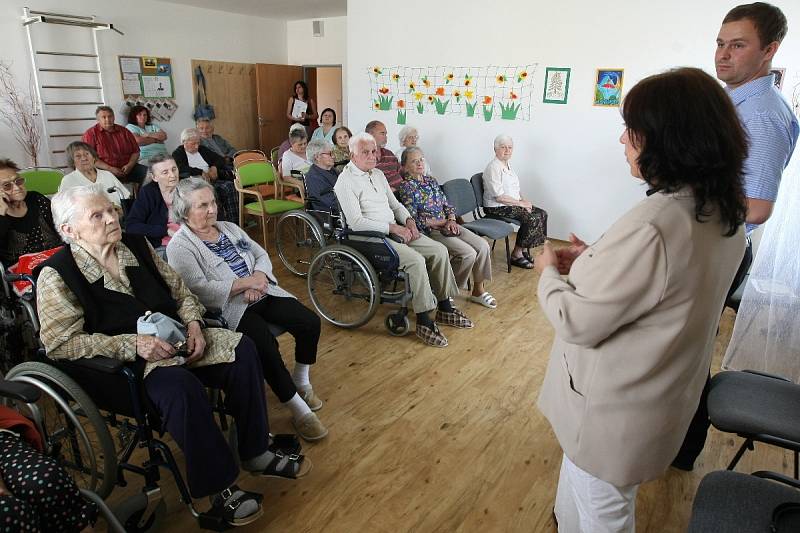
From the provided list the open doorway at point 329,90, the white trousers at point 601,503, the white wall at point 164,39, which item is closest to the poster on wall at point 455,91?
the white wall at point 164,39

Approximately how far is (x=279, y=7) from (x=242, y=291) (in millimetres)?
6042

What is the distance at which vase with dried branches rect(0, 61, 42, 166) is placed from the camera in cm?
523

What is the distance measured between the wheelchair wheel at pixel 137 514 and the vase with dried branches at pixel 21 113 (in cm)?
523

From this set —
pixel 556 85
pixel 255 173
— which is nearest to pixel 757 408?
pixel 556 85

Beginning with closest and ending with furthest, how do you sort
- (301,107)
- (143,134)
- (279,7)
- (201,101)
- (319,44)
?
1. (143,134)
2. (279,7)
3. (201,101)
4. (301,107)
5. (319,44)

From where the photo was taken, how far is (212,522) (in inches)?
62.4

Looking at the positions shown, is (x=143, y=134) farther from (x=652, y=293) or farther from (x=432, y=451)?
(x=652, y=293)

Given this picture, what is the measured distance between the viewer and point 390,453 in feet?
6.75

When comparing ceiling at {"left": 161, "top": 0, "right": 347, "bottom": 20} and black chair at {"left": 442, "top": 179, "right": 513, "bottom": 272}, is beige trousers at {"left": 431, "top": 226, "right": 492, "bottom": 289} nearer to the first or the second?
black chair at {"left": 442, "top": 179, "right": 513, "bottom": 272}

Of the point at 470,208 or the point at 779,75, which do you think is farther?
the point at 470,208

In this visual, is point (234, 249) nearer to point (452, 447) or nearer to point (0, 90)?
point (452, 447)

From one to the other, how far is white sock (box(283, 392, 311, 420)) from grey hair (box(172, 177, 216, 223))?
2.96 feet

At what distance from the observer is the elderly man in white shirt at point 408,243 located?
292cm

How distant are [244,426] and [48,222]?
5.11ft
